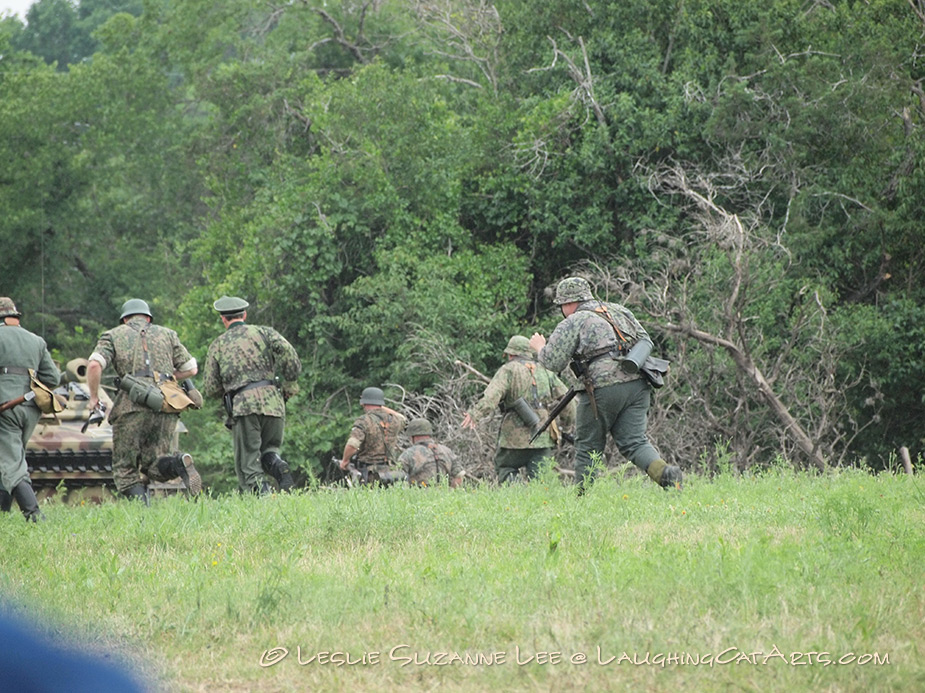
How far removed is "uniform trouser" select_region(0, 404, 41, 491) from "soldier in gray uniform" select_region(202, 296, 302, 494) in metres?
1.71

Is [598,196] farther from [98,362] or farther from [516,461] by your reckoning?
[98,362]

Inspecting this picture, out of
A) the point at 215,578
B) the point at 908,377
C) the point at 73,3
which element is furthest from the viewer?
the point at 73,3

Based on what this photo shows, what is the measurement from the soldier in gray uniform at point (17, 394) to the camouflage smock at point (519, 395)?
14.2 feet

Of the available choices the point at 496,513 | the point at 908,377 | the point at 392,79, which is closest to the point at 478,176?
the point at 392,79

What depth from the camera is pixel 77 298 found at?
37.5 metres

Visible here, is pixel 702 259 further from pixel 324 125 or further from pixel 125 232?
pixel 125 232

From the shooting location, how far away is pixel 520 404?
13031 mm

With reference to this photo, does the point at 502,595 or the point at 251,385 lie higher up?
the point at 502,595

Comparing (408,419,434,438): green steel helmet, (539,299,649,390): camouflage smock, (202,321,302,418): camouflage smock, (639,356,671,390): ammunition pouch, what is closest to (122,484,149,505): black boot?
(202,321,302,418): camouflage smock

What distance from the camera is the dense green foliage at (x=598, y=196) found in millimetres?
20594

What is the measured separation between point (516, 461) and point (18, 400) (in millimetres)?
5211

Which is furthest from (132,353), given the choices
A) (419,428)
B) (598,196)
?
(598,196)

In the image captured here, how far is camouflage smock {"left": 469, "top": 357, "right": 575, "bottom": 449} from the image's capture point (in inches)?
510

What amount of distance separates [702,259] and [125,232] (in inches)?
900
